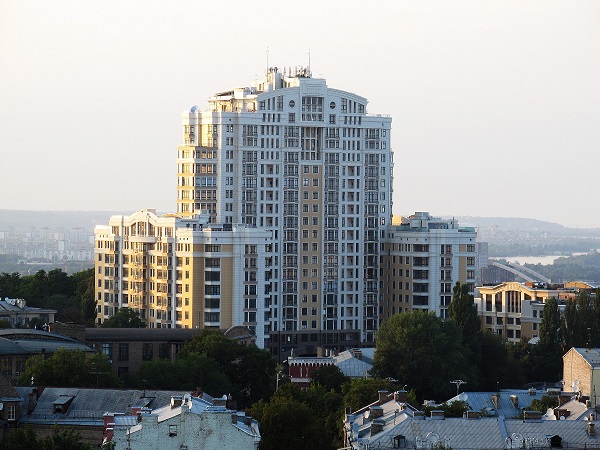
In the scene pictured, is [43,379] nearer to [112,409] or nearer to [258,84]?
[112,409]

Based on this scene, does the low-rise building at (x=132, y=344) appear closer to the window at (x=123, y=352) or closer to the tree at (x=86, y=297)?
the window at (x=123, y=352)

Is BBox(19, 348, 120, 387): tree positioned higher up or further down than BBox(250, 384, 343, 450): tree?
higher up

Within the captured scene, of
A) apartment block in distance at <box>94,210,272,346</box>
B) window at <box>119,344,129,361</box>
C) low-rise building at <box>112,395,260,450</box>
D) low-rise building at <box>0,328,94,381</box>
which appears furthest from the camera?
apartment block in distance at <box>94,210,272,346</box>

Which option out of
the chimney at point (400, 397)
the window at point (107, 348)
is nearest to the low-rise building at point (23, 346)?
the window at point (107, 348)

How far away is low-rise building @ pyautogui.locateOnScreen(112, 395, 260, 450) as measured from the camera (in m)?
78.5

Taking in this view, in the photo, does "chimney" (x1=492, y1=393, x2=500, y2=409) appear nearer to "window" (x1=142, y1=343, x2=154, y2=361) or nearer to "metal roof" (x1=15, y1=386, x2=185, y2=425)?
"metal roof" (x1=15, y1=386, x2=185, y2=425)

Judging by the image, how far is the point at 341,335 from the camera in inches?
6816

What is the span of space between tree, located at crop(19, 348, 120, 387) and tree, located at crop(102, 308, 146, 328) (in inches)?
1769

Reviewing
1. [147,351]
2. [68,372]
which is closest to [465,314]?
[147,351]

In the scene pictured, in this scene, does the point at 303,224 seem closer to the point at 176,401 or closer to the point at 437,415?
the point at 437,415

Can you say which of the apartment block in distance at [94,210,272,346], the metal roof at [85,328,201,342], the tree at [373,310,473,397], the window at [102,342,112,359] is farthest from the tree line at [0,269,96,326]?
the tree at [373,310,473,397]

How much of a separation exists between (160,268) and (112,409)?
73.7m

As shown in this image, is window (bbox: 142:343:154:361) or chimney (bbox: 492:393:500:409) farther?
window (bbox: 142:343:154:361)

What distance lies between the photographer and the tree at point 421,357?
13438 cm
